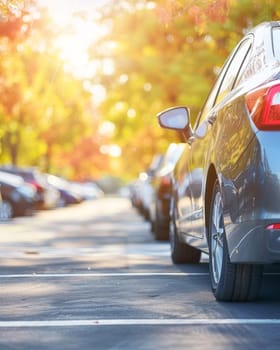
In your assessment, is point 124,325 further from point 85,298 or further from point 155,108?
point 155,108

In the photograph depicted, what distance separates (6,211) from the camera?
29.1 metres

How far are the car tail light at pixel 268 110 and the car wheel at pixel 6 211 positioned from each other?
22035mm

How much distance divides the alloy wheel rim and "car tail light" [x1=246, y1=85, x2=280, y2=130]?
116cm

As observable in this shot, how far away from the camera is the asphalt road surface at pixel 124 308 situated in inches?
236

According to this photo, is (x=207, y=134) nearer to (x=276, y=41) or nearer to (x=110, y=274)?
(x=276, y=41)

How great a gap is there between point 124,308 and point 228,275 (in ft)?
2.39

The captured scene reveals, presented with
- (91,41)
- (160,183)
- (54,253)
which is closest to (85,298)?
(54,253)

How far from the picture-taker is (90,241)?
1736 cm

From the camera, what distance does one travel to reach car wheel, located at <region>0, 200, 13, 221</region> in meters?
28.6

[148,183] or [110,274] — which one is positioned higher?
[110,274]

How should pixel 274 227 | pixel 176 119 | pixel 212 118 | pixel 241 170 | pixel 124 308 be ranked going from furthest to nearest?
pixel 176 119 < pixel 212 118 < pixel 124 308 < pixel 241 170 < pixel 274 227

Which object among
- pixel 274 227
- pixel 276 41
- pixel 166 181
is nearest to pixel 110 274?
pixel 276 41

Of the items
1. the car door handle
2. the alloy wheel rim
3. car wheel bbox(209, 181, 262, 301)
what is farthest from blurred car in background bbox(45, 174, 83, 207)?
car wheel bbox(209, 181, 262, 301)

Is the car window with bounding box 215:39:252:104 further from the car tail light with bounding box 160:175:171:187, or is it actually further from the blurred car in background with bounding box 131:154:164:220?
the blurred car in background with bounding box 131:154:164:220
